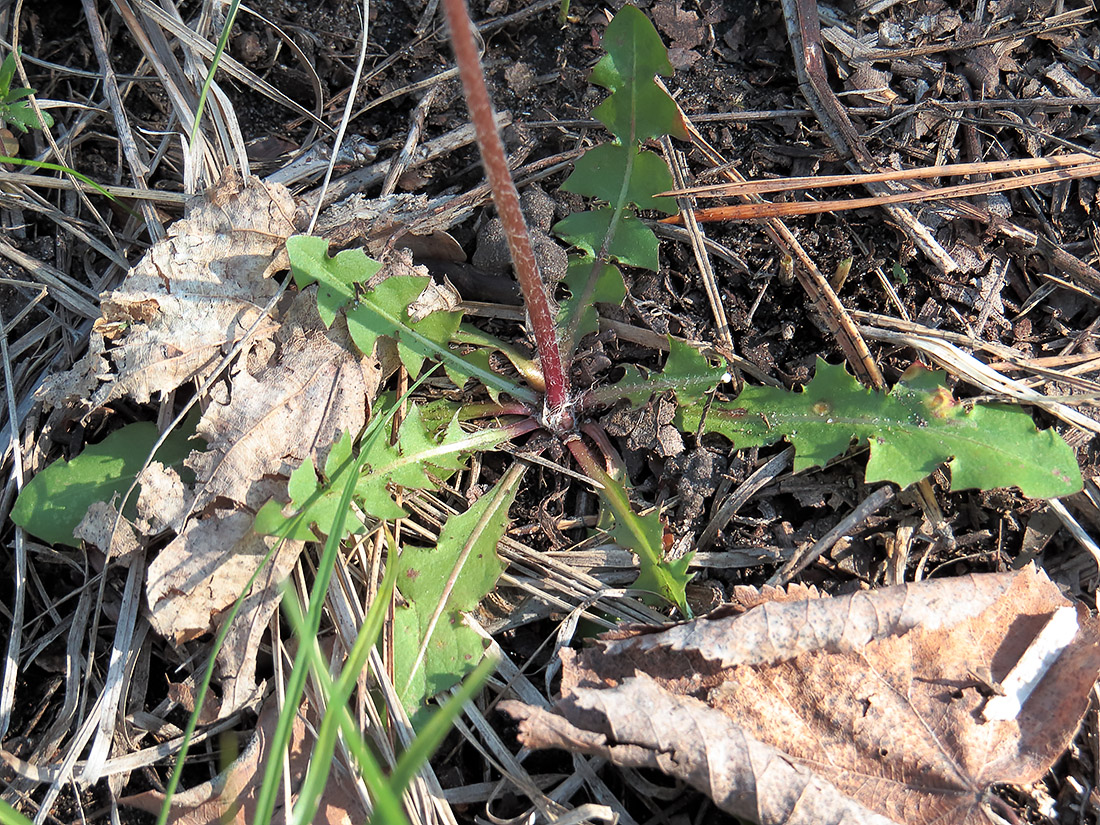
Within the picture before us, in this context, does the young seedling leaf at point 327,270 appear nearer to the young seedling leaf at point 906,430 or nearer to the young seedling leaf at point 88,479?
the young seedling leaf at point 88,479

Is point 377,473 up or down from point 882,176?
down

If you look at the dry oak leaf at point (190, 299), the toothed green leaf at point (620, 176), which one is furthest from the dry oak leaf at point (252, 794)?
the toothed green leaf at point (620, 176)

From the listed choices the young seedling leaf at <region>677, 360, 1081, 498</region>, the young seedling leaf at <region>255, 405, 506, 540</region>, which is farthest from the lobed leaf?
the young seedling leaf at <region>255, 405, 506, 540</region>

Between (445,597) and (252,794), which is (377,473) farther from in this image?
(252,794)

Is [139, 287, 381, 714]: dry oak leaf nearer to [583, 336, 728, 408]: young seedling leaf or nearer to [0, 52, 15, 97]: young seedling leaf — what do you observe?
[583, 336, 728, 408]: young seedling leaf

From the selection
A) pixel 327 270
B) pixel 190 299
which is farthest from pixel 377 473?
pixel 190 299

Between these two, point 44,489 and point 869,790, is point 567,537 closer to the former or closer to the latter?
point 869,790
